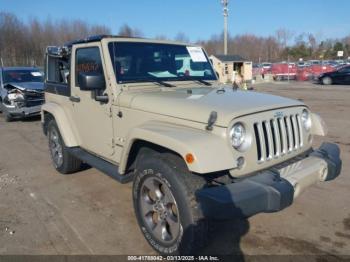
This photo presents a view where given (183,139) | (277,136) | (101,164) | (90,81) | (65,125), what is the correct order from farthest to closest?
1. (65,125)
2. (101,164)
3. (90,81)
4. (277,136)
5. (183,139)

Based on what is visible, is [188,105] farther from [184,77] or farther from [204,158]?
[184,77]

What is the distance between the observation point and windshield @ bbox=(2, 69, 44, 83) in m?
12.2

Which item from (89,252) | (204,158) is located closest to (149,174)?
(204,158)

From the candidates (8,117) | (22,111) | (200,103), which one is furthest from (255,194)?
(8,117)

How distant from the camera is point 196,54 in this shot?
505 centimetres

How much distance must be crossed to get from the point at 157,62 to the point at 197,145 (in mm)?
1960

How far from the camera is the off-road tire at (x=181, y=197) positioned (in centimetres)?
306

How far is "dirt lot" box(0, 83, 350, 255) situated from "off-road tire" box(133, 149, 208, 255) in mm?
392

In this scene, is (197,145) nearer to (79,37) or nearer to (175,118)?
(175,118)

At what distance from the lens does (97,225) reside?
412 centimetres

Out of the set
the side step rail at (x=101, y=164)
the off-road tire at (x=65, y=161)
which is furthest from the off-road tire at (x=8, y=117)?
the side step rail at (x=101, y=164)

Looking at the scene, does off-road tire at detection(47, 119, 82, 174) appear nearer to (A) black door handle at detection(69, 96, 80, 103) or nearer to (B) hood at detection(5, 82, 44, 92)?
(A) black door handle at detection(69, 96, 80, 103)

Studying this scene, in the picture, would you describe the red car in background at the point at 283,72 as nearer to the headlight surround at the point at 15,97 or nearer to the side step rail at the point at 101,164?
the headlight surround at the point at 15,97

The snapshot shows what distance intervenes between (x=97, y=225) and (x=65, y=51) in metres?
2.73
